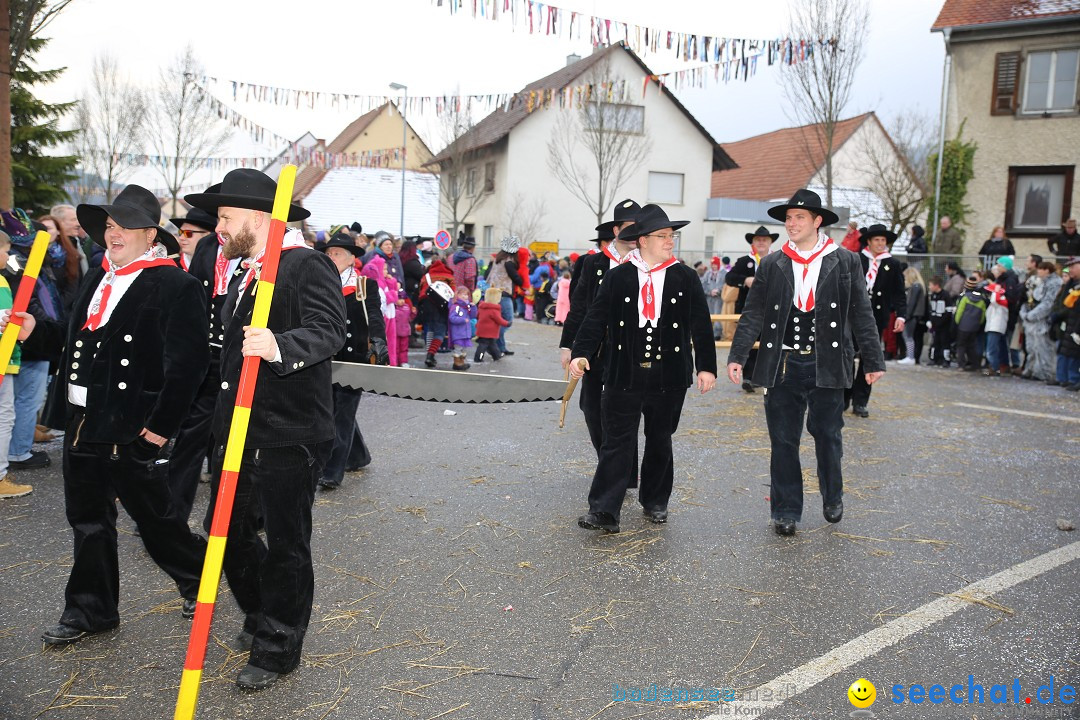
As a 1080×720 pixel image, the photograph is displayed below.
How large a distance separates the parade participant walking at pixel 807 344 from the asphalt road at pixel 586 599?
0.44 m

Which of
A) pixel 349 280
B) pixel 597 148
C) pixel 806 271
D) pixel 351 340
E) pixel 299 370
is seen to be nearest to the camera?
pixel 299 370

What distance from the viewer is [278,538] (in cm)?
361

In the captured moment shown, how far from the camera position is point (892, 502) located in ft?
21.5

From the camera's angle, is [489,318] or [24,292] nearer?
[24,292]

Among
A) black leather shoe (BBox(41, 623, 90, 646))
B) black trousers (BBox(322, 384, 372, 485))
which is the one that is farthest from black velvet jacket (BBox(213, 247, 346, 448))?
black trousers (BBox(322, 384, 372, 485))

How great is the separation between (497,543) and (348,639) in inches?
60.2

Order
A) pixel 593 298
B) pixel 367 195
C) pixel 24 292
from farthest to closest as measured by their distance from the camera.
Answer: pixel 367 195 < pixel 593 298 < pixel 24 292

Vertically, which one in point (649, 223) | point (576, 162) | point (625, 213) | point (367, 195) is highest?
point (576, 162)

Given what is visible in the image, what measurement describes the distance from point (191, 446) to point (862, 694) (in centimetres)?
386

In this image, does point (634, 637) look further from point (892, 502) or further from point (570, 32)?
point (570, 32)

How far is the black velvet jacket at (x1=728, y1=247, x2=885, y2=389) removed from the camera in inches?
221

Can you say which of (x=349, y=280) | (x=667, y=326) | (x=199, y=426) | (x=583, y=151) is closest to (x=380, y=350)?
(x=349, y=280)

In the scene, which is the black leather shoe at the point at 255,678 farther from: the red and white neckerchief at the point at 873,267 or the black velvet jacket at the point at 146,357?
the red and white neckerchief at the point at 873,267

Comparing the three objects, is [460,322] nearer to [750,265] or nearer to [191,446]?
[750,265]
